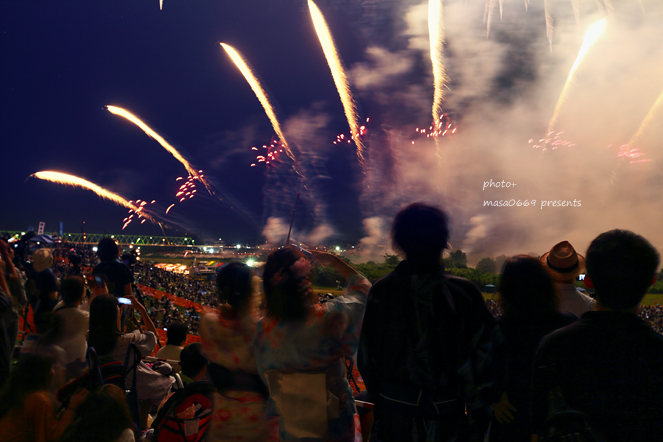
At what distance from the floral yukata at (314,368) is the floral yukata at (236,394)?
23 centimetres

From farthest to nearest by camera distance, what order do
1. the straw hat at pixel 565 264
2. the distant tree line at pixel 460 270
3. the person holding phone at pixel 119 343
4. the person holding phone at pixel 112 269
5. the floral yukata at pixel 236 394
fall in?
the distant tree line at pixel 460 270 < the person holding phone at pixel 112 269 < the straw hat at pixel 565 264 < the person holding phone at pixel 119 343 < the floral yukata at pixel 236 394

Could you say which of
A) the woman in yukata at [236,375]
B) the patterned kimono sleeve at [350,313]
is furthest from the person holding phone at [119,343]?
the patterned kimono sleeve at [350,313]

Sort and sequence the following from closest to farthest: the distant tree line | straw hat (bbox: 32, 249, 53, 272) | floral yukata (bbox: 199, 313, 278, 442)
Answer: floral yukata (bbox: 199, 313, 278, 442) < straw hat (bbox: 32, 249, 53, 272) < the distant tree line

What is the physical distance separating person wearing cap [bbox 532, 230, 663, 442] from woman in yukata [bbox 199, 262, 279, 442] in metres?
1.40

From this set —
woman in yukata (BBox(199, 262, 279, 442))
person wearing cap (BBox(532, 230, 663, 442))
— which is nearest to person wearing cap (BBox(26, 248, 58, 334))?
woman in yukata (BBox(199, 262, 279, 442))

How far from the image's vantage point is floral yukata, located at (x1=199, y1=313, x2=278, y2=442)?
209 cm

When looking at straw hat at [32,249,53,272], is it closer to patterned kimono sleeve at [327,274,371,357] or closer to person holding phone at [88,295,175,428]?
person holding phone at [88,295,175,428]

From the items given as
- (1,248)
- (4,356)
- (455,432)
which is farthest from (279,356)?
(1,248)

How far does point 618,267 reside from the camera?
142cm

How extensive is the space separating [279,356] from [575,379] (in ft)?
4.06

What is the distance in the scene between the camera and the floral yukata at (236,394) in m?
2.09

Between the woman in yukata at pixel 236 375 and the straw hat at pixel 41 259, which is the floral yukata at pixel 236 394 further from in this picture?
the straw hat at pixel 41 259

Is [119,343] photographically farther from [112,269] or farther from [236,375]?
[112,269]

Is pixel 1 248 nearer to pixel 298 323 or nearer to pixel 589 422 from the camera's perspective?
pixel 298 323
